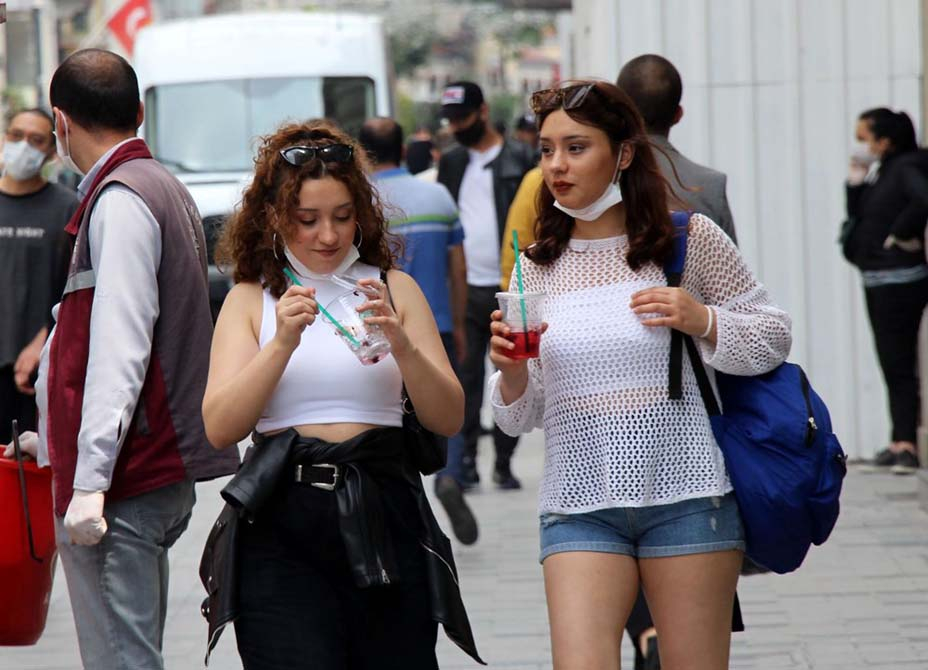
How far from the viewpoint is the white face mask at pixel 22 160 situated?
23.2ft

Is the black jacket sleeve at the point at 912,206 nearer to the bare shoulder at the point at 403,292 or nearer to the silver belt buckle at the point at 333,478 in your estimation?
the bare shoulder at the point at 403,292

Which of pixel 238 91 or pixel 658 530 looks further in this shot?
pixel 238 91

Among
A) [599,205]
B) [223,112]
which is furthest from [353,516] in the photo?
[223,112]

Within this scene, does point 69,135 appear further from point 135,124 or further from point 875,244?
point 875,244

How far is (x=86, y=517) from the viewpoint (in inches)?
150

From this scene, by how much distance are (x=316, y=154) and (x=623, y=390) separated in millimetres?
856

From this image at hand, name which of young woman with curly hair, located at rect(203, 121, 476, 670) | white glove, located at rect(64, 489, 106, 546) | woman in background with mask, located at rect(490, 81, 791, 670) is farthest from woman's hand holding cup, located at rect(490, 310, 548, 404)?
white glove, located at rect(64, 489, 106, 546)

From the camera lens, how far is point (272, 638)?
354 centimetres

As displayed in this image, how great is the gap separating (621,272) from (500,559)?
4.06 meters

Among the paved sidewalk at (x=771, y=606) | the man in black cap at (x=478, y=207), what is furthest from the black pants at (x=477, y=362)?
the paved sidewalk at (x=771, y=606)

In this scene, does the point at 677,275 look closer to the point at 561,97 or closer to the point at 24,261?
the point at 561,97

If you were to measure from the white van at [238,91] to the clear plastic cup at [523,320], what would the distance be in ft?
38.2

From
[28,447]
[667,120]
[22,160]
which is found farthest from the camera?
[22,160]

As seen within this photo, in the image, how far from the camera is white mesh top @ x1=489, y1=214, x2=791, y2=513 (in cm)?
380
